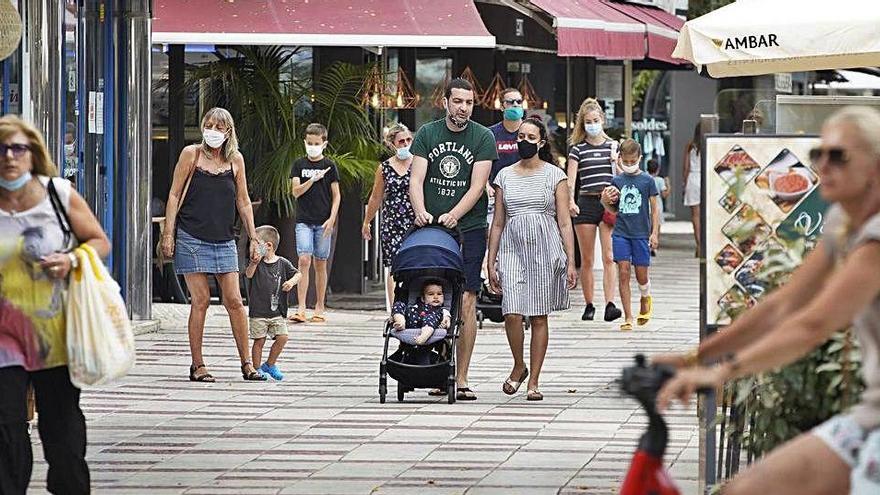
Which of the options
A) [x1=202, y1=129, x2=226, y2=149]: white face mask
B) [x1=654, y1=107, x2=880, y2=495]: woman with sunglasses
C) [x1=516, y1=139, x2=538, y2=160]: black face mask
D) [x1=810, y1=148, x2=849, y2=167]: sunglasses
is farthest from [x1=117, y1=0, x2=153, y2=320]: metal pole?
[x1=810, y1=148, x2=849, y2=167]: sunglasses

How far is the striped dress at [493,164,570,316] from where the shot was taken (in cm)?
1192

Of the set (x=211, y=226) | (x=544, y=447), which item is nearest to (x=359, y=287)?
(x=211, y=226)

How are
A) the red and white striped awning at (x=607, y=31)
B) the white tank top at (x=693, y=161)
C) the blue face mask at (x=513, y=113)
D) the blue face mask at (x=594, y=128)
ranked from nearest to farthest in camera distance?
the blue face mask at (x=513, y=113) < the blue face mask at (x=594, y=128) < the red and white striped awning at (x=607, y=31) < the white tank top at (x=693, y=161)

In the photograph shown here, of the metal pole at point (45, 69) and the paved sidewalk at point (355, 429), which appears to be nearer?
the paved sidewalk at point (355, 429)

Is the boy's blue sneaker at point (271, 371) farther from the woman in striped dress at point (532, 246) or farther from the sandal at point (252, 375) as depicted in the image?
the woman in striped dress at point (532, 246)

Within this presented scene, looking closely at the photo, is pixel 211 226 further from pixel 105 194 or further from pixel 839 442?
pixel 839 442

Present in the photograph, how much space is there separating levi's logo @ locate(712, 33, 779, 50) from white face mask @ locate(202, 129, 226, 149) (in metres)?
3.29

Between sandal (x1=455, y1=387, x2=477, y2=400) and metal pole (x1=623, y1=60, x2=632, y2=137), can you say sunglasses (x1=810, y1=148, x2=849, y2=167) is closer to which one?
sandal (x1=455, y1=387, x2=477, y2=400)

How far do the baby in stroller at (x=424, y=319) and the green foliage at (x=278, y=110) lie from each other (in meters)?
6.69

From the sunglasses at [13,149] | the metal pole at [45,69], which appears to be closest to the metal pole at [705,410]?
the sunglasses at [13,149]

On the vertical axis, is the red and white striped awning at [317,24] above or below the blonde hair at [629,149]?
above

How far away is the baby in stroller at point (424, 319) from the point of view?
38.4 feet

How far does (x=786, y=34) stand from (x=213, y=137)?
3.83 m

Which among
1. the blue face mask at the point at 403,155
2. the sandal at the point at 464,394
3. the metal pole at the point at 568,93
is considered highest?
the metal pole at the point at 568,93
